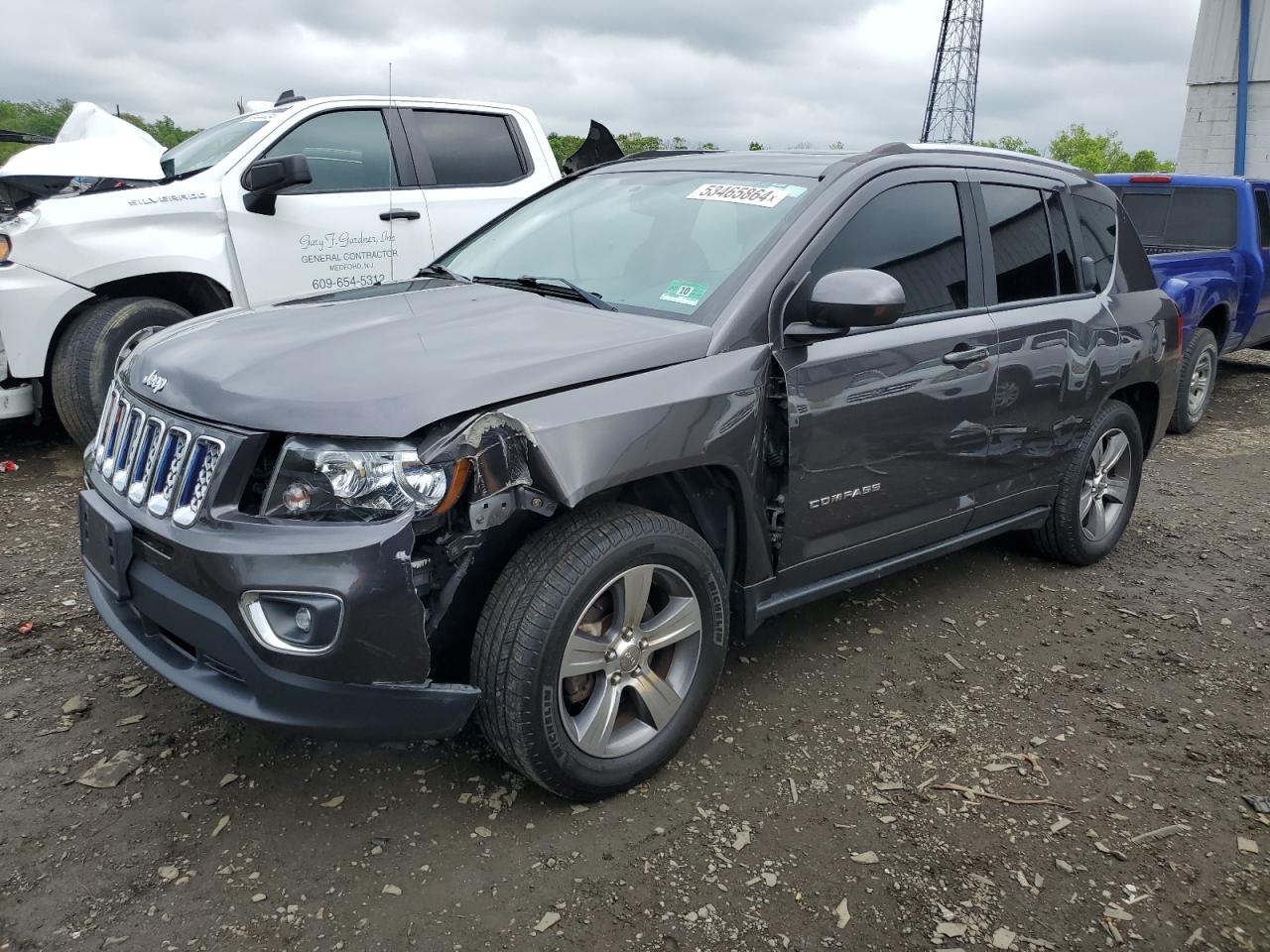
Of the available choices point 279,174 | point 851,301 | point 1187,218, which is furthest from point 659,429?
point 1187,218

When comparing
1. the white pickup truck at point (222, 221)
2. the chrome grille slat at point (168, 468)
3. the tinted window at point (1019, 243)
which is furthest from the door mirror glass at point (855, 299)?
the white pickup truck at point (222, 221)

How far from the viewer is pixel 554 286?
3232 millimetres

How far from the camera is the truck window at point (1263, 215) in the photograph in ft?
26.5

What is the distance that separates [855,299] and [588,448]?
92cm

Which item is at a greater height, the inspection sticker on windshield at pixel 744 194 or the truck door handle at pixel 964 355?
the inspection sticker on windshield at pixel 744 194

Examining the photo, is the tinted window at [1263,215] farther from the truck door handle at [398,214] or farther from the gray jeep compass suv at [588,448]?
the truck door handle at [398,214]

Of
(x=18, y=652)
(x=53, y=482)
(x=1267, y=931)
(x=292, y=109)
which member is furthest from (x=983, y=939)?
(x=292, y=109)

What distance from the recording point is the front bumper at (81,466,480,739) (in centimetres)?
223

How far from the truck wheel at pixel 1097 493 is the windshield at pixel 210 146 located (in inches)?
189

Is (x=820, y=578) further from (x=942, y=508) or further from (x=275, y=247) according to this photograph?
(x=275, y=247)

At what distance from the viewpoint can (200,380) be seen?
2527 millimetres

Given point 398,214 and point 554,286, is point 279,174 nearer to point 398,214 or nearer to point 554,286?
point 398,214

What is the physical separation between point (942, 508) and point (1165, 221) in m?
5.93

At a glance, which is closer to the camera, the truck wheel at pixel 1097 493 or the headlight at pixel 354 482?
the headlight at pixel 354 482
